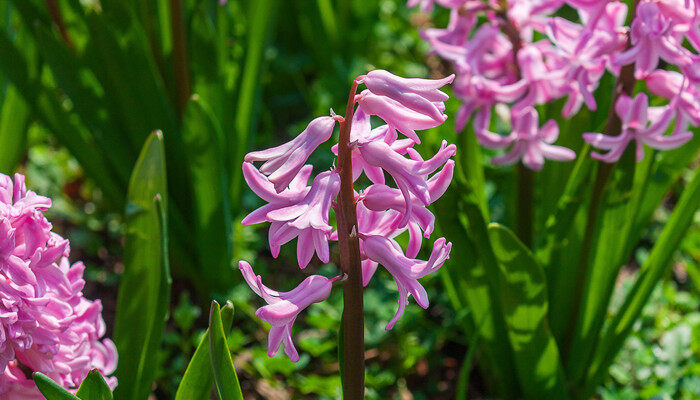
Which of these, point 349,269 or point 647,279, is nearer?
point 349,269

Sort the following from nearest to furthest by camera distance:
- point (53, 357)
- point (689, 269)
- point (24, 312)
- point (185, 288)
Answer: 1. point (24, 312)
2. point (53, 357)
3. point (689, 269)
4. point (185, 288)

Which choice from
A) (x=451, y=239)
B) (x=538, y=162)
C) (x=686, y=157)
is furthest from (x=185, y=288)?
(x=686, y=157)

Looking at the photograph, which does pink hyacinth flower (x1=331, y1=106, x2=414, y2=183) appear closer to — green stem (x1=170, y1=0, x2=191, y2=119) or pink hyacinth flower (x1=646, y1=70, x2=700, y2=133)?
pink hyacinth flower (x1=646, y1=70, x2=700, y2=133)

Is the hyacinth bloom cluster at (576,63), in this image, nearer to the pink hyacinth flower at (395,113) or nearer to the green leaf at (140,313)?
the pink hyacinth flower at (395,113)

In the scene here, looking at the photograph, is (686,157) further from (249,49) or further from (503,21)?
(249,49)

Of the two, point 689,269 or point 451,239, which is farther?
point 689,269

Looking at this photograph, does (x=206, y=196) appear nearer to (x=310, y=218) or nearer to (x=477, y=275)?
(x=477, y=275)

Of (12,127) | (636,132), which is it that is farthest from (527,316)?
(12,127)
